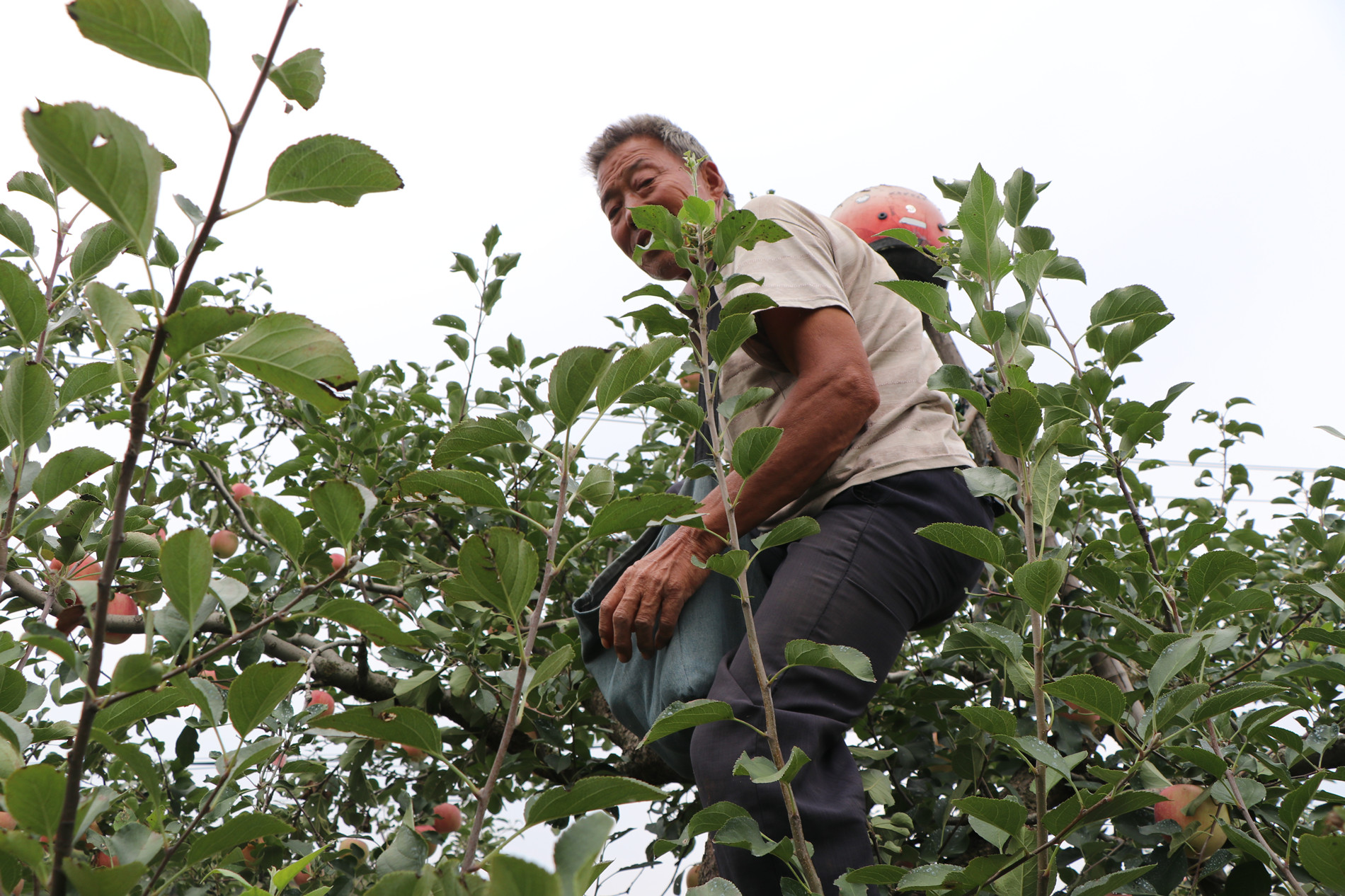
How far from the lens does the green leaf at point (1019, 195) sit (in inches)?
54.5

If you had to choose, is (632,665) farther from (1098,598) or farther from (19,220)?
(1098,598)

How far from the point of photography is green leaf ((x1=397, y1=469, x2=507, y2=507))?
95 cm

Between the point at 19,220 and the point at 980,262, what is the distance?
1.26 metres

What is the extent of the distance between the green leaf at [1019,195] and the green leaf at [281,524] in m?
1.07

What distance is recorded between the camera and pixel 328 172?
675 millimetres

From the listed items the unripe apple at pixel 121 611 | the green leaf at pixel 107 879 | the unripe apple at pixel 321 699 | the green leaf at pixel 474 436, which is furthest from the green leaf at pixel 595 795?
the unripe apple at pixel 321 699

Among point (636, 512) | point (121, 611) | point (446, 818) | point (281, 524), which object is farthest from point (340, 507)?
point (446, 818)

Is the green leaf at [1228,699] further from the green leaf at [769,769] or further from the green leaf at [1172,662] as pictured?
the green leaf at [769,769]

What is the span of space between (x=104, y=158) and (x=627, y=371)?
501 millimetres

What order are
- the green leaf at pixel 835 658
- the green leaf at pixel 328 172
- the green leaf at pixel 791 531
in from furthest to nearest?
the green leaf at pixel 791 531, the green leaf at pixel 835 658, the green leaf at pixel 328 172

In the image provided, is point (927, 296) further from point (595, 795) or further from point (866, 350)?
point (595, 795)

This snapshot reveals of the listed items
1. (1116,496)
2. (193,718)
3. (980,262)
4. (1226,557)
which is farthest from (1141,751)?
(193,718)

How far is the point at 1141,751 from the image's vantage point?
97 centimetres

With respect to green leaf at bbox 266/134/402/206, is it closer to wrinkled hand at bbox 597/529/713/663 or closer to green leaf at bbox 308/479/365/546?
green leaf at bbox 308/479/365/546
